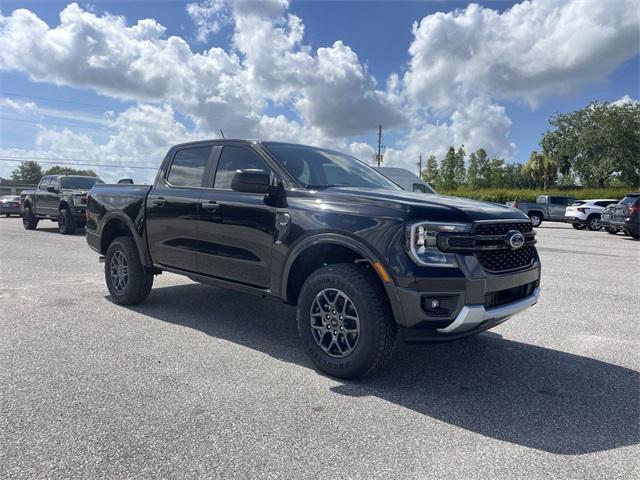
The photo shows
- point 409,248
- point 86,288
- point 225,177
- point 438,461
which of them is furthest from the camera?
point 86,288

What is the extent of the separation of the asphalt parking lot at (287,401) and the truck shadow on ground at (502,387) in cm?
1

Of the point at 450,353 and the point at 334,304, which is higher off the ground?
the point at 334,304

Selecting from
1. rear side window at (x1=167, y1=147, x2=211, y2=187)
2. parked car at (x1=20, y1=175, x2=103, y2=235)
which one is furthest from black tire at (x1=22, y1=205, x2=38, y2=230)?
rear side window at (x1=167, y1=147, x2=211, y2=187)

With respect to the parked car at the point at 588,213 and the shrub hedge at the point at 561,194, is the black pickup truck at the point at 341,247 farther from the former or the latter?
the shrub hedge at the point at 561,194

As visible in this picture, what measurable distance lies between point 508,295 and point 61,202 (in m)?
14.6

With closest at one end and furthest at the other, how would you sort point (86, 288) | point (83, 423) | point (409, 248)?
1. point (83, 423)
2. point (409, 248)
3. point (86, 288)

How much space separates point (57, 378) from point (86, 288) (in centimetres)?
355

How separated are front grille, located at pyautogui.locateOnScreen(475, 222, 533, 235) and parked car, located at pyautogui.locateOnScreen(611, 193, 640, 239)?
14.9 m

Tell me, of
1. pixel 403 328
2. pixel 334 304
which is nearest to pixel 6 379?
pixel 334 304

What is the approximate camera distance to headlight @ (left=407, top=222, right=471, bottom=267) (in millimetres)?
3225

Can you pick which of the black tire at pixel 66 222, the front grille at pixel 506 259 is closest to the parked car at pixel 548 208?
the black tire at pixel 66 222

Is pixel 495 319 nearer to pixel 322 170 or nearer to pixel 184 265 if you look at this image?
pixel 322 170

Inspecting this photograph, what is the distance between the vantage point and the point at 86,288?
6781 millimetres

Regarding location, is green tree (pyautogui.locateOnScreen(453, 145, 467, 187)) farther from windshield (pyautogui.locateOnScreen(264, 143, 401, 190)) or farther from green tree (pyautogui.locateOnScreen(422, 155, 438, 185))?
windshield (pyautogui.locateOnScreen(264, 143, 401, 190))
